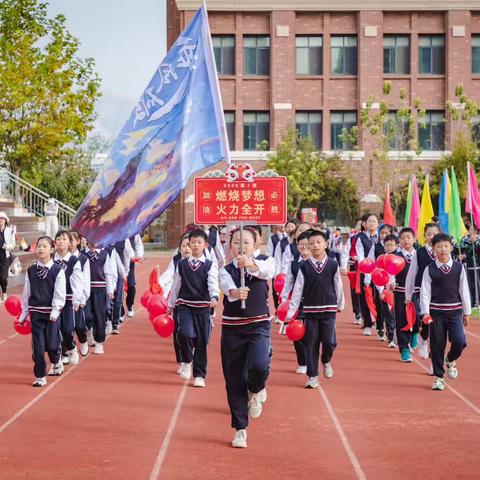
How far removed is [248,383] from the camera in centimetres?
812

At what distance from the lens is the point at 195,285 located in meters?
10.8

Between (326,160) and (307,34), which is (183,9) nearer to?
(307,34)

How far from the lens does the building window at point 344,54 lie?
44531 mm

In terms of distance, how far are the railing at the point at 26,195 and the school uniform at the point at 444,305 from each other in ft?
69.1

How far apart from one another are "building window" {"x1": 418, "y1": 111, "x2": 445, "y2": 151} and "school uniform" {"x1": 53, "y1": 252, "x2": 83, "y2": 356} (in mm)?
34158

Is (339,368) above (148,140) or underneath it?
underneath

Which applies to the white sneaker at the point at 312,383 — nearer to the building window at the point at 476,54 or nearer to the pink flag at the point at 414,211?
the pink flag at the point at 414,211

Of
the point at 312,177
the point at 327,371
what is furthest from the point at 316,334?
the point at 312,177

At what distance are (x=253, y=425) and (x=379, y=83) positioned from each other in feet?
122

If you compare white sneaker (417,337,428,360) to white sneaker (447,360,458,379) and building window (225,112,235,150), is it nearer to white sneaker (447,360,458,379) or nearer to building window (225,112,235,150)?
white sneaker (447,360,458,379)

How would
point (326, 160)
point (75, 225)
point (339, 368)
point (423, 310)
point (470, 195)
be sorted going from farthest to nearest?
point (326, 160) < point (470, 195) < point (339, 368) < point (423, 310) < point (75, 225)

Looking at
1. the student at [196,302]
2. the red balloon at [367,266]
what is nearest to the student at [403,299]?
the red balloon at [367,266]

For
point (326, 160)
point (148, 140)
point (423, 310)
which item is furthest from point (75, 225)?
point (326, 160)

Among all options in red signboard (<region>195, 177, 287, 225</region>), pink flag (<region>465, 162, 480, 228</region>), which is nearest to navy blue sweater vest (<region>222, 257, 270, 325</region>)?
red signboard (<region>195, 177, 287, 225</region>)
